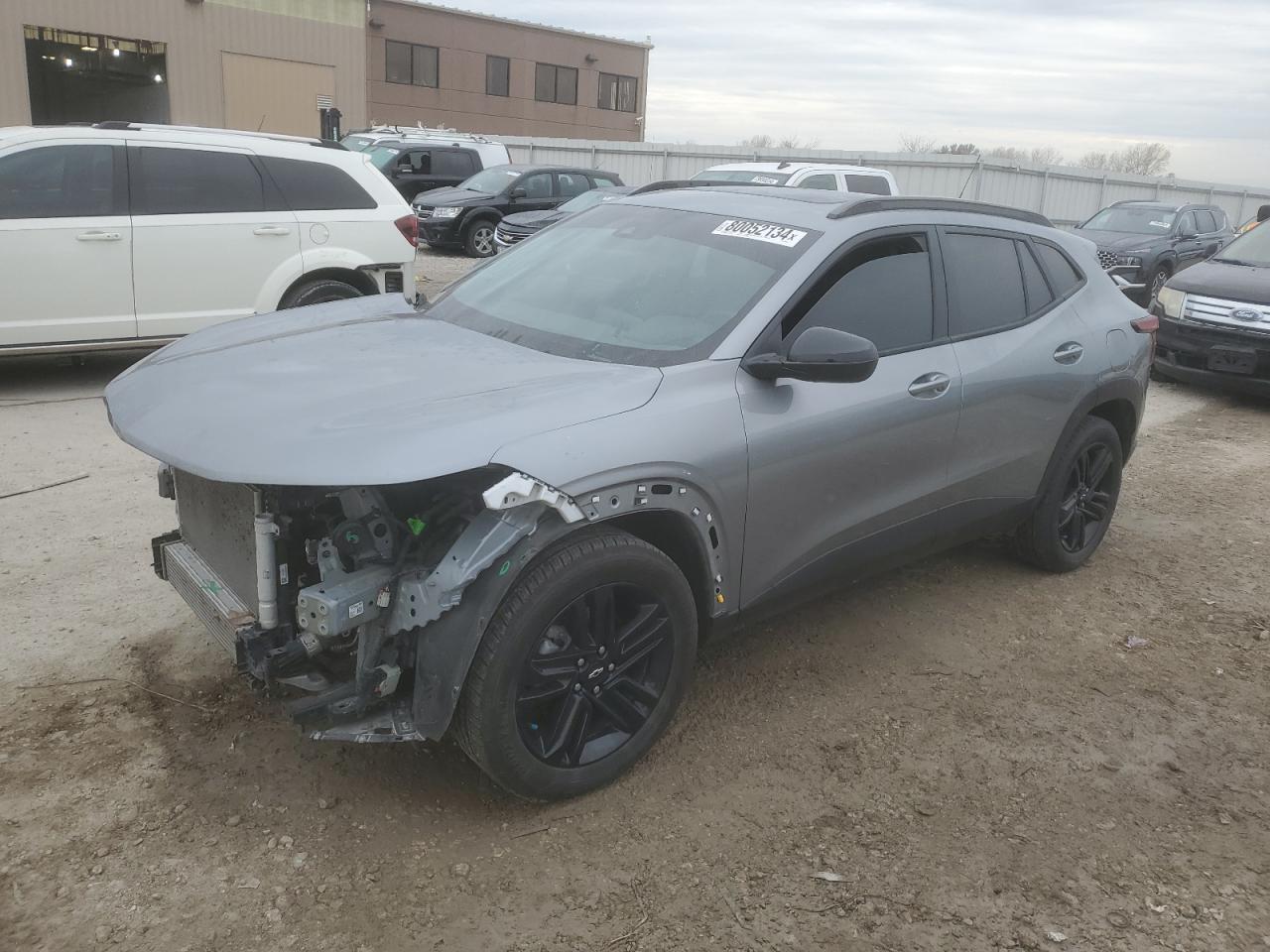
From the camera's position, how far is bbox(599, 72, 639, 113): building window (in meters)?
49.5

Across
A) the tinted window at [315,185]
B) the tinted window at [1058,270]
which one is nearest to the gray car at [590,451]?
the tinted window at [1058,270]

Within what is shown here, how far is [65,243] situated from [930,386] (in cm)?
595

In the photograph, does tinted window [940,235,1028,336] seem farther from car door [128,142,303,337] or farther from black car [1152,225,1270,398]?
black car [1152,225,1270,398]

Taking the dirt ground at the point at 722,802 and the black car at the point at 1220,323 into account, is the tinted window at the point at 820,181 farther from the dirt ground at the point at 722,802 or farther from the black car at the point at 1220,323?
the dirt ground at the point at 722,802

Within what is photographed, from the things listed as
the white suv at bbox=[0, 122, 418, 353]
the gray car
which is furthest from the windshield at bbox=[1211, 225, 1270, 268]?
the white suv at bbox=[0, 122, 418, 353]

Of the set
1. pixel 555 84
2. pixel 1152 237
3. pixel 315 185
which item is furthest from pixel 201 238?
pixel 555 84

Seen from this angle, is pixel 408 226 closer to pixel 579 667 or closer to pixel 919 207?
pixel 919 207

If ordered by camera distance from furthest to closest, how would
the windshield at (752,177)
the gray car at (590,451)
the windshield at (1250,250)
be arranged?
1. the windshield at (752,177)
2. the windshield at (1250,250)
3. the gray car at (590,451)

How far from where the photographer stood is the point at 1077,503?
506 cm

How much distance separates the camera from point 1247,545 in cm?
575

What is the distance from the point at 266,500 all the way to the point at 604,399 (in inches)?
38.4

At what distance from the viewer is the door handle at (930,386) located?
3.87m

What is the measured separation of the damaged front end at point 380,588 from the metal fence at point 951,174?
22.3 m

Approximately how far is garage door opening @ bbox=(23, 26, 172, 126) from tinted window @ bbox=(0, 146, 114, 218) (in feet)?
71.6
